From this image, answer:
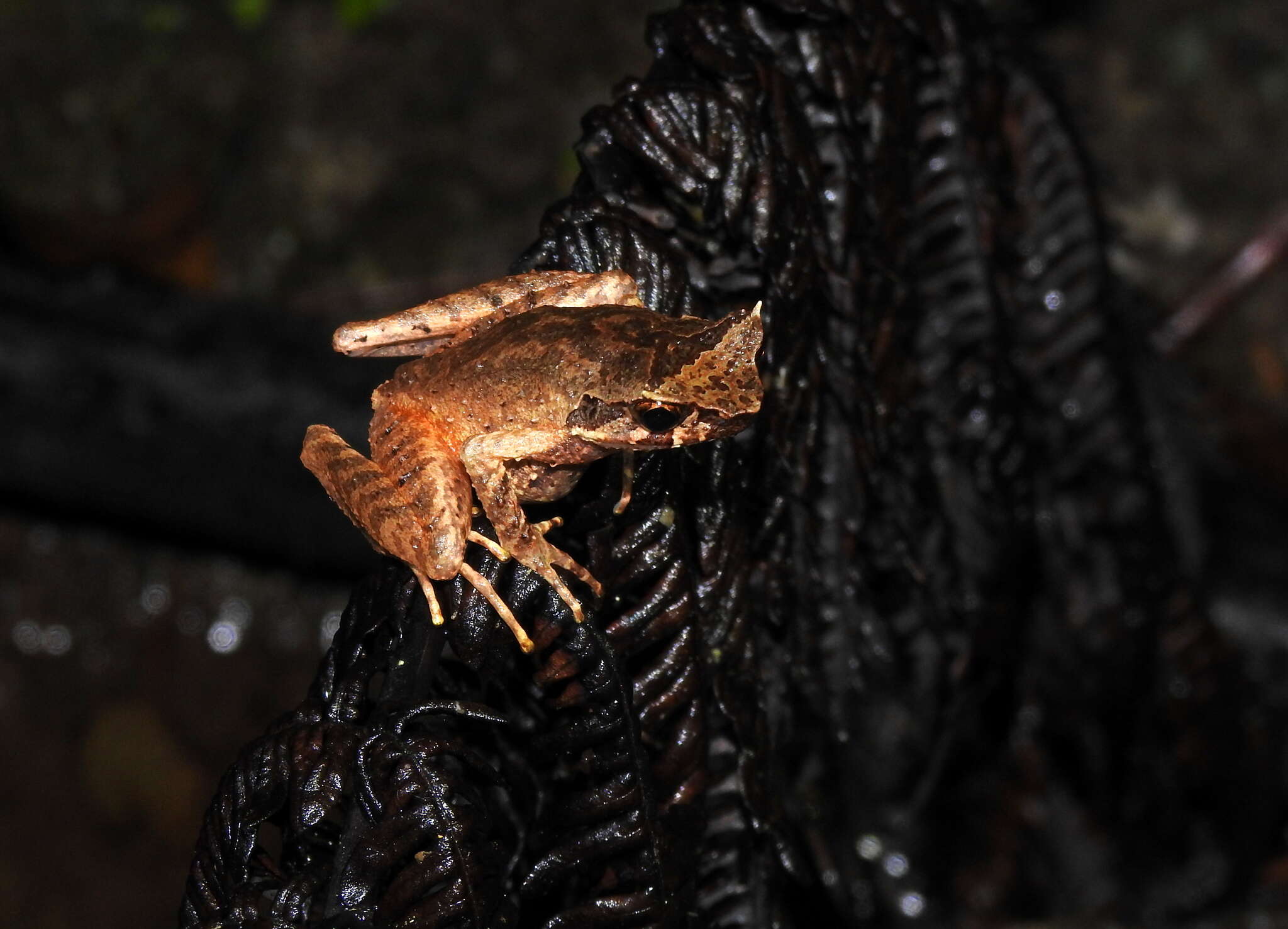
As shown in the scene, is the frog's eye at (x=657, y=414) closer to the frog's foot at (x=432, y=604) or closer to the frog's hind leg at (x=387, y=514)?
the frog's hind leg at (x=387, y=514)

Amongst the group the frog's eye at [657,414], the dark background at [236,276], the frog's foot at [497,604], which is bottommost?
the frog's foot at [497,604]

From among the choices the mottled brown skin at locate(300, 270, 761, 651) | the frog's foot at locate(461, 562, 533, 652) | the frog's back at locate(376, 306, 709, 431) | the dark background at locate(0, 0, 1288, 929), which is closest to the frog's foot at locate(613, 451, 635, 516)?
the mottled brown skin at locate(300, 270, 761, 651)

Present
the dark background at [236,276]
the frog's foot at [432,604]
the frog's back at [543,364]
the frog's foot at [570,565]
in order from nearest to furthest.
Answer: the frog's foot at [432,604]
the frog's foot at [570,565]
the frog's back at [543,364]
the dark background at [236,276]

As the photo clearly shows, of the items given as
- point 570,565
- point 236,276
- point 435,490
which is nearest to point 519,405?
point 435,490

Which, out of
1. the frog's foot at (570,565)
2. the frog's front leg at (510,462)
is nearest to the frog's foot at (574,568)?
the frog's foot at (570,565)

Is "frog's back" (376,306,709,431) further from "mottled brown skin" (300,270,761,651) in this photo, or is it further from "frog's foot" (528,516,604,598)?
"frog's foot" (528,516,604,598)
